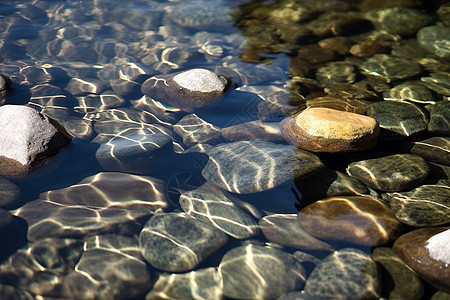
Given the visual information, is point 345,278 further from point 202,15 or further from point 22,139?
point 202,15

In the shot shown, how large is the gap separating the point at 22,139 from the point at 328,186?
3.15 metres

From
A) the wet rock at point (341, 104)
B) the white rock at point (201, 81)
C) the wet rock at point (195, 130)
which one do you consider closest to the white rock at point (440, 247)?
the wet rock at point (341, 104)

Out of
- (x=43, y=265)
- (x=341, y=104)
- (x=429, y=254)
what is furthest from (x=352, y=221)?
(x=43, y=265)

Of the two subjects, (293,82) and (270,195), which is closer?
(270,195)

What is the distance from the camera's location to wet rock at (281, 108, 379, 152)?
4.57 metres

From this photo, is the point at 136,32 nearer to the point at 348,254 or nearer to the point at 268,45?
the point at 268,45

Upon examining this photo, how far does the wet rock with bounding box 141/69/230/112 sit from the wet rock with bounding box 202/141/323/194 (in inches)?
48.4

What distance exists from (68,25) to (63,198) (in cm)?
500

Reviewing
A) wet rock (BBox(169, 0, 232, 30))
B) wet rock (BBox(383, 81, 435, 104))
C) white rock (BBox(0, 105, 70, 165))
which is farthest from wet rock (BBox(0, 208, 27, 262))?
wet rock (BBox(169, 0, 232, 30))

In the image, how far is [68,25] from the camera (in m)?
8.14

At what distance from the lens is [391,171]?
4.39 meters

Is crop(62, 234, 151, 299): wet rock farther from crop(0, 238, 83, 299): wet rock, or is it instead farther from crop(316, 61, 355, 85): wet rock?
crop(316, 61, 355, 85): wet rock

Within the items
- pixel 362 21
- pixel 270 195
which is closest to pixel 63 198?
pixel 270 195

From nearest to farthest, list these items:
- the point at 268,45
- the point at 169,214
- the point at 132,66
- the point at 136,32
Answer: the point at 169,214 < the point at 132,66 < the point at 268,45 < the point at 136,32
